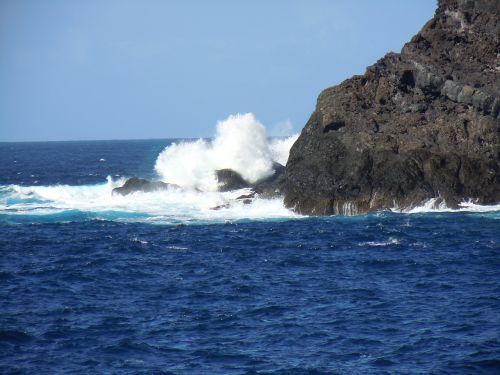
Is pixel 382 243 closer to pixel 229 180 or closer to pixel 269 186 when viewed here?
pixel 269 186

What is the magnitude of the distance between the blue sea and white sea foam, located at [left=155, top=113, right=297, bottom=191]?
32.9 ft

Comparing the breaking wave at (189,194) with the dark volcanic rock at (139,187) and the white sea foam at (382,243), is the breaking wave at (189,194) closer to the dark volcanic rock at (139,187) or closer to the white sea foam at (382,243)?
the dark volcanic rock at (139,187)

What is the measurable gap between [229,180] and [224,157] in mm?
5162

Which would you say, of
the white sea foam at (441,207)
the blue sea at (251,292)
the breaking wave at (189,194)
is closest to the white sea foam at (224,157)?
the breaking wave at (189,194)

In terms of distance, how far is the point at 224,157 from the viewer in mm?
72625

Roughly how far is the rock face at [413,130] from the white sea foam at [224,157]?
1047 cm

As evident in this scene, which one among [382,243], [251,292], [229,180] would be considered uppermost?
[229,180]

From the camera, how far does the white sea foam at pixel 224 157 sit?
6925cm

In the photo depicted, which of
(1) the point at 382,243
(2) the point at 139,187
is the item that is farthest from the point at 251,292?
(2) the point at 139,187

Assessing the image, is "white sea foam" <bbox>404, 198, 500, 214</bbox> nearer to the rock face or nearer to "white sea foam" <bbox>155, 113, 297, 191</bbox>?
the rock face

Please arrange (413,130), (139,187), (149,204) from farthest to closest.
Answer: (139,187) → (149,204) → (413,130)

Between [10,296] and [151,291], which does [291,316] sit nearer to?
[151,291]

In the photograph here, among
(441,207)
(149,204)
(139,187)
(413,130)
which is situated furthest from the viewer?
(139,187)

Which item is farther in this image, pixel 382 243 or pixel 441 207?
pixel 441 207
